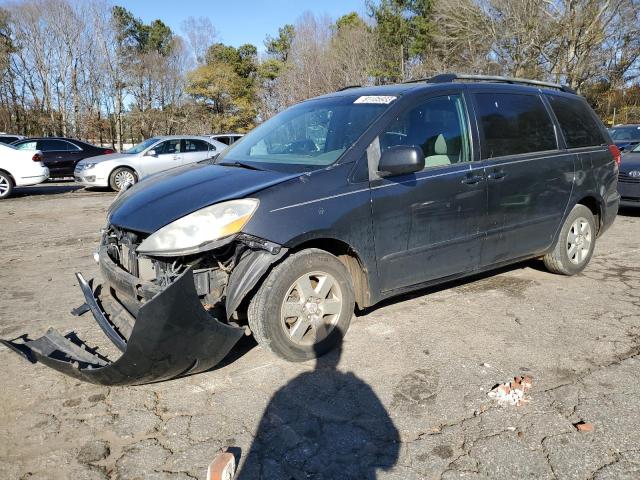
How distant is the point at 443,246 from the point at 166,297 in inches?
88.8

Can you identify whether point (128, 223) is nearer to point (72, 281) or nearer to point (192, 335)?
point (192, 335)

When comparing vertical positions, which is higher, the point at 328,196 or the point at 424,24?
the point at 424,24

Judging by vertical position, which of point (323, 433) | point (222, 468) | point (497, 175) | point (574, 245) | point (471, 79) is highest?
→ point (471, 79)

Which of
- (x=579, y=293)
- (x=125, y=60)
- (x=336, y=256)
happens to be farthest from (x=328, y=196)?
(x=125, y=60)

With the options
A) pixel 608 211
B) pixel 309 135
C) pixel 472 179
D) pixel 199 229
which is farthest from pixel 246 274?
pixel 608 211

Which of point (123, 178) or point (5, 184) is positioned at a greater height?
A: point (123, 178)

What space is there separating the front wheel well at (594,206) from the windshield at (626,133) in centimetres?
1076

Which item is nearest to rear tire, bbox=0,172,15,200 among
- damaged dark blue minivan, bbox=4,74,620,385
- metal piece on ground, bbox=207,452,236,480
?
damaged dark blue minivan, bbox=4,74,620,385

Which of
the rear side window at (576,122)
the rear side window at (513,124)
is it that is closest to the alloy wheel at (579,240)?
the rear side window at (576,122)

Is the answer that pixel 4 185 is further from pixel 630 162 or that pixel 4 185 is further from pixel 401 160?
pixel 630 162

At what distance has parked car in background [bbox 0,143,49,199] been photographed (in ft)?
41.5

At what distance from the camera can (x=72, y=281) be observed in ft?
17.5

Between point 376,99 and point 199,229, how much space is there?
1804 mm

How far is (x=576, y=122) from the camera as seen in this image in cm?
522
